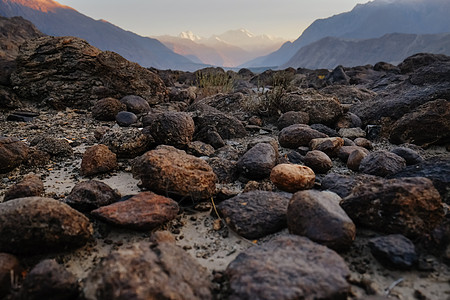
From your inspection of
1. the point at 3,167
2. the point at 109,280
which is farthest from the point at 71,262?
the point at 3,167

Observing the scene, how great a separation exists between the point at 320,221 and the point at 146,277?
1.04 metres

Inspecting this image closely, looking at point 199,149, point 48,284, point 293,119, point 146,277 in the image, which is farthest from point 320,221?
point 293,119

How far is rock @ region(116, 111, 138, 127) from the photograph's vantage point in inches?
192

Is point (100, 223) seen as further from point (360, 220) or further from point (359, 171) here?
point (359, 171)

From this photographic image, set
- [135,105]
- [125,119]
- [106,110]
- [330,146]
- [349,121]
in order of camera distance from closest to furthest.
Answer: [330,146], [349,121], [125,119], [106,110], [135,105]

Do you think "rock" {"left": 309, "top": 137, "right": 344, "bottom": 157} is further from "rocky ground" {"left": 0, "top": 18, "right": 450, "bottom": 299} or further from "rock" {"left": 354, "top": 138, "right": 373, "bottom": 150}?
"rock" {"left": 354, "top": 138, "right": 373, "bottom": 150}

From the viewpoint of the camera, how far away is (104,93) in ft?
21.1

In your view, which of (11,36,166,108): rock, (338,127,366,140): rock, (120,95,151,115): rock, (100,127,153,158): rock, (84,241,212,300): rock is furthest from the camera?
(11,36,166,108): rock

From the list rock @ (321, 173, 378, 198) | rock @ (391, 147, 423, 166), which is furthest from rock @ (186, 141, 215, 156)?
rock @ (391, 147, 423, 166)

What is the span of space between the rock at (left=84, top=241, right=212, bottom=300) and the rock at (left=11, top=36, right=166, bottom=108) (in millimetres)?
5769

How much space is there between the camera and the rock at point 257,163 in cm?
271

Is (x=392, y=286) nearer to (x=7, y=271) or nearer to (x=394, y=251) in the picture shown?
(x=394, y=251)

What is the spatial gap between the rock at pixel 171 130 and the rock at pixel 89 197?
4.02ft

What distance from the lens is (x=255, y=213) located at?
2.04 meters
